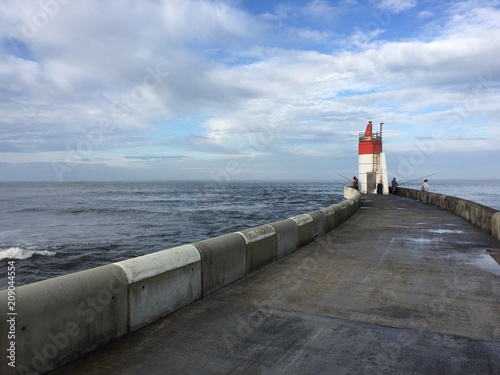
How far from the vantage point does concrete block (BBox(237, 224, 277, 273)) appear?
7016mm

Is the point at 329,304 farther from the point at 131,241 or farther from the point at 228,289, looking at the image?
the point at 131,241

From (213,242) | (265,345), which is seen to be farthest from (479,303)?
(213,242)

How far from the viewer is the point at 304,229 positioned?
990 cm

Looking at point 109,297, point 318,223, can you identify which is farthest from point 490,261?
point 109,297

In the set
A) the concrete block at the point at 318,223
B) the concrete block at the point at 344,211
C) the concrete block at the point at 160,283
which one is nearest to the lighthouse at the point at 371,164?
the concrete block at the point at 344,211

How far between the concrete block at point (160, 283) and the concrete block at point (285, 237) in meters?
3.11

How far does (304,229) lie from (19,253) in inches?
489

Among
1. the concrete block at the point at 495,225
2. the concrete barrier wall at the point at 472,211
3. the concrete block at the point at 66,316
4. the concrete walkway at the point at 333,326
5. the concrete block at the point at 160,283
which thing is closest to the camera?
the concrete block at the point at 66,316

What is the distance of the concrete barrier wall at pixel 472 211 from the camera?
1159 centimetres

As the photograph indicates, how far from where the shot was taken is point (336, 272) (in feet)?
23.7

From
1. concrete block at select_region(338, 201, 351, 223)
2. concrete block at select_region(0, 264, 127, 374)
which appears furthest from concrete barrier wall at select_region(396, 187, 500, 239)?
concrete block at select_region(0, 264, 127, 374)

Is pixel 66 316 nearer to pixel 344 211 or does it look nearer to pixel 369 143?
pixel 344 211

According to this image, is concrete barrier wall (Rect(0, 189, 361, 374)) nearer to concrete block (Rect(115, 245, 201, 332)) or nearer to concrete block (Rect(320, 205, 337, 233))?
concrete block (Rect(115, 245, 201, 332))

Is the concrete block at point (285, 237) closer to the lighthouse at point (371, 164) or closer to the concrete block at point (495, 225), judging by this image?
the concrete block at point (495, 225)
